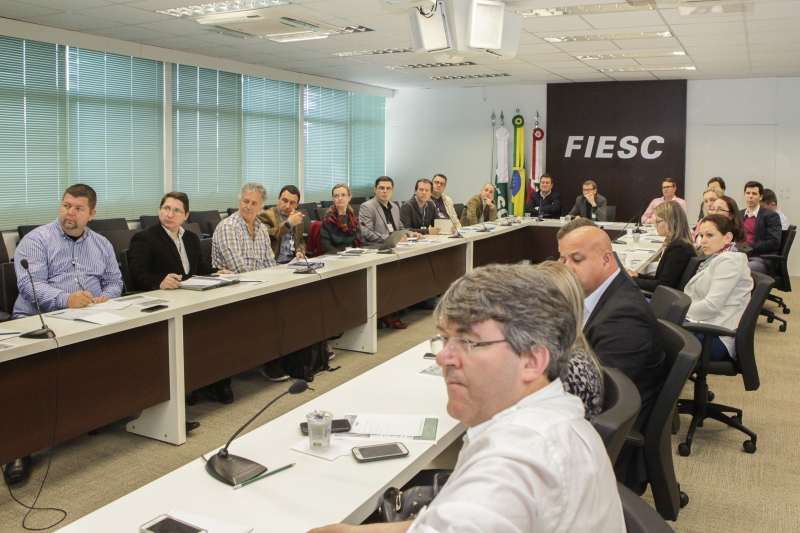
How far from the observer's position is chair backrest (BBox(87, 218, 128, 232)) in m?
7.22

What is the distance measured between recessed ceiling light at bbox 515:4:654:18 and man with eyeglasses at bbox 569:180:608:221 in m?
3.83

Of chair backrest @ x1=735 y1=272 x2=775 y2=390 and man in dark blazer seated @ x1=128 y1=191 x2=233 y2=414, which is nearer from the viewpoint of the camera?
chair backrest @ x1=735 y1=272 x2=775 y2=390

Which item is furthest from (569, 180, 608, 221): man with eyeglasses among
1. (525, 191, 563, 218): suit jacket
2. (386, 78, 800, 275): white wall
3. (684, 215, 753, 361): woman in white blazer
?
(684, 215, 753, 361): woman in white blazer

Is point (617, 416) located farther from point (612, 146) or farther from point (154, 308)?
point (612, 146)

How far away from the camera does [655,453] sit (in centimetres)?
229

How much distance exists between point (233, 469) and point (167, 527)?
272 mm

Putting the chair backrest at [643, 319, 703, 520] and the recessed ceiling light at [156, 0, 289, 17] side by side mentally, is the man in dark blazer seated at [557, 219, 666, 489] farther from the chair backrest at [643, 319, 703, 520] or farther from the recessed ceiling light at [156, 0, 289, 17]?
the recessed ceiling light at [156, 0, 289, 17]

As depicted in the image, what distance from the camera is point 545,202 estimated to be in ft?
34.0

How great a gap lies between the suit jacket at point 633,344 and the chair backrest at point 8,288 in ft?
10.4

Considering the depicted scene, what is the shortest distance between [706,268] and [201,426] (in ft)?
9.84

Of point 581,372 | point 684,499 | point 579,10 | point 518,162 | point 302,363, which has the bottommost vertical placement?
point 684,499

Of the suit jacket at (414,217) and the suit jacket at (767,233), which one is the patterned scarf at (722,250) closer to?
the suit jacket at (767,233)

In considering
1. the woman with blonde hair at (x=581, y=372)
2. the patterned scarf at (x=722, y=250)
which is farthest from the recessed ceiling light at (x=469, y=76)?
the woman with blonde hair at (x=581, y=372)

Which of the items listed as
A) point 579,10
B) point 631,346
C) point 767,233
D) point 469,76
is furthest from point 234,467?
point 469,76
